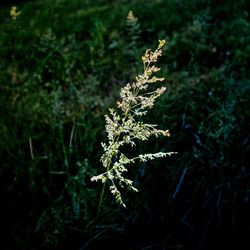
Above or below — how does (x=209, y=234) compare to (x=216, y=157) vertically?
below

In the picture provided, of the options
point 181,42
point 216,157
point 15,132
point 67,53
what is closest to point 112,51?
point 67,53

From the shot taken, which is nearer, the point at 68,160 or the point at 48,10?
the point at 68,160

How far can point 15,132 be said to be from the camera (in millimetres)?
3322

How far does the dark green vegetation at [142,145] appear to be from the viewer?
101 inches

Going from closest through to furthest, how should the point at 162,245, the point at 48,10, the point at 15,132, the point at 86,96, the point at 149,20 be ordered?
the point at 162,245 < the point at 15,132 < the point at 86,96 < the point at 149,20 < the point at 48,10

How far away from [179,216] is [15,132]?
1.76m

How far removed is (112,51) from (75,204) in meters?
2.72

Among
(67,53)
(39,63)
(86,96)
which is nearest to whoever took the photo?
(86,96)

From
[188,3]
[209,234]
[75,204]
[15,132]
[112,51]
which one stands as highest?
[188,3]

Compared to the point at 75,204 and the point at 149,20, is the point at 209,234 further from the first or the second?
the point at 149,20

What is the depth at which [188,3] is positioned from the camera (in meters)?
5.33

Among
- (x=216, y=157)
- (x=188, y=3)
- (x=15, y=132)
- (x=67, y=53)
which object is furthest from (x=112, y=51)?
(x=216, y=157)

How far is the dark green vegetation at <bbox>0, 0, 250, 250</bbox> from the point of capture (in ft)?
8.43

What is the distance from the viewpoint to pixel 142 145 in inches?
123
